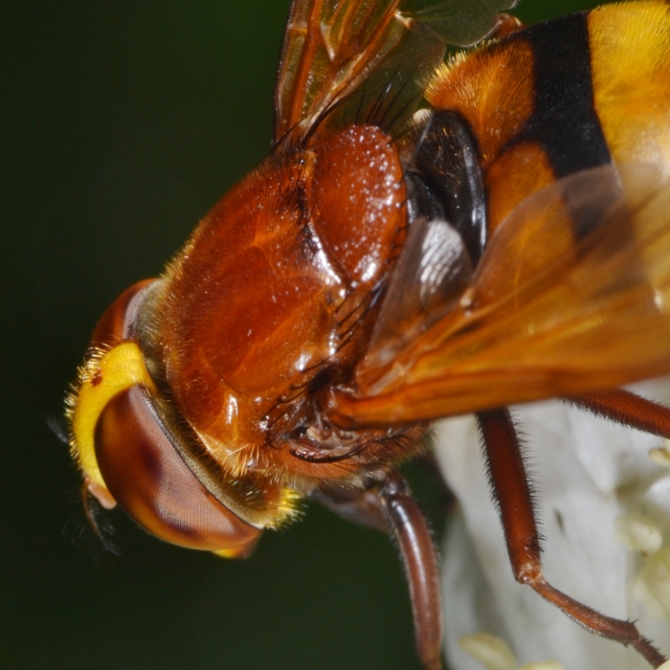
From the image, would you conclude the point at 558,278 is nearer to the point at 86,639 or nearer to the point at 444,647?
the point at 444,647

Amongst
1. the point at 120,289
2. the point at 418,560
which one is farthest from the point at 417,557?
the point at 120,289

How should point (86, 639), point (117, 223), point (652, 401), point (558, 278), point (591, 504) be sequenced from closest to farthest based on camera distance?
point (558, 278) < point (652, 401) < point (591, 504) < point (86, 639) < point (117, 223)

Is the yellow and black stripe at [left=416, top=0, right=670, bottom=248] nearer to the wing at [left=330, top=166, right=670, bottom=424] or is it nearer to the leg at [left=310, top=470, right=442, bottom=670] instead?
the wing at [left=330, top=166, right=670, bottom=424]

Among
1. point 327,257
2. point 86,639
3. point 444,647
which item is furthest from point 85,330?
point 327,257

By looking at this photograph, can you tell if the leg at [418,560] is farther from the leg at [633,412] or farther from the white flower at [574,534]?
the leg at [633,412]

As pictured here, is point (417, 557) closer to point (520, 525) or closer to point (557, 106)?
point (520, 525)

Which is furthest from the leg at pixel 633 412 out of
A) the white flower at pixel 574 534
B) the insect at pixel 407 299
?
the white flower at pixel 574 534

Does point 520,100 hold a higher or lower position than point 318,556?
higher
